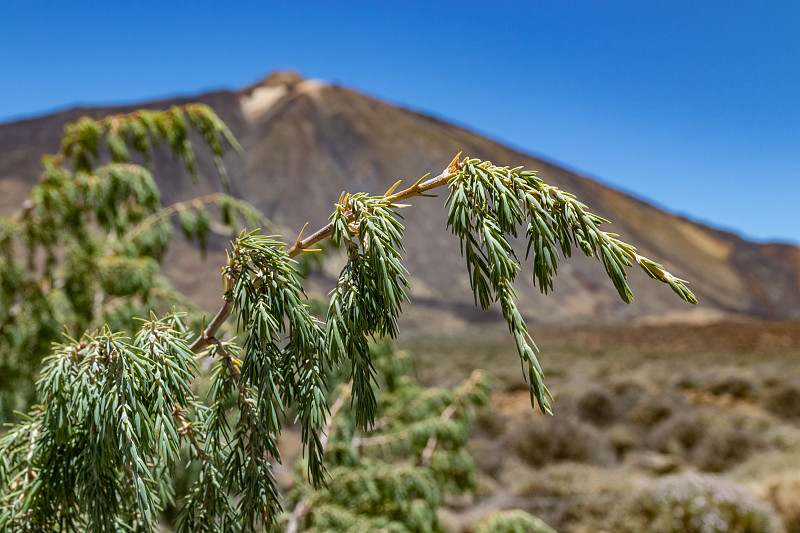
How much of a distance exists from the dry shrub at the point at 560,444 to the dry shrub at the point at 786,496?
2419 mm

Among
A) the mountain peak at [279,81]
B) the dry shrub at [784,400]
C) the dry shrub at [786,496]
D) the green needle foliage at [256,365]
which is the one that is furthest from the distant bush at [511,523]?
the mountain peak at [279,81]

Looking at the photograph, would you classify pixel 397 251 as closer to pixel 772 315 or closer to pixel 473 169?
pixel 473 169

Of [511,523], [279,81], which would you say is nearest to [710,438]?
[511,523]

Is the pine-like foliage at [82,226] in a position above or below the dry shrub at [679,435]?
above

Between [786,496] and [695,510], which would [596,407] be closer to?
[786,496]

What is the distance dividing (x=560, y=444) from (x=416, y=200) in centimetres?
5650

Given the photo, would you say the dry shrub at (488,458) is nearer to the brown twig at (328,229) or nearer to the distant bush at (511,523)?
the distant bush at (511,523)

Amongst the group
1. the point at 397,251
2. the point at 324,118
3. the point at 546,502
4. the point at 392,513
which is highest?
the point at 324,118

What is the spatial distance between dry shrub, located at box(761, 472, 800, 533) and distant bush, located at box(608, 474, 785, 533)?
0.19 m

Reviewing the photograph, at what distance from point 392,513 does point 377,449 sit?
72 centimetres

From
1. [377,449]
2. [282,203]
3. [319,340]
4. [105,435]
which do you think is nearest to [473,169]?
[319,340]

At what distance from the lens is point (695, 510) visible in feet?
15.9

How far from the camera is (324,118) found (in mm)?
79312

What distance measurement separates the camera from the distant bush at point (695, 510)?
4734mm
